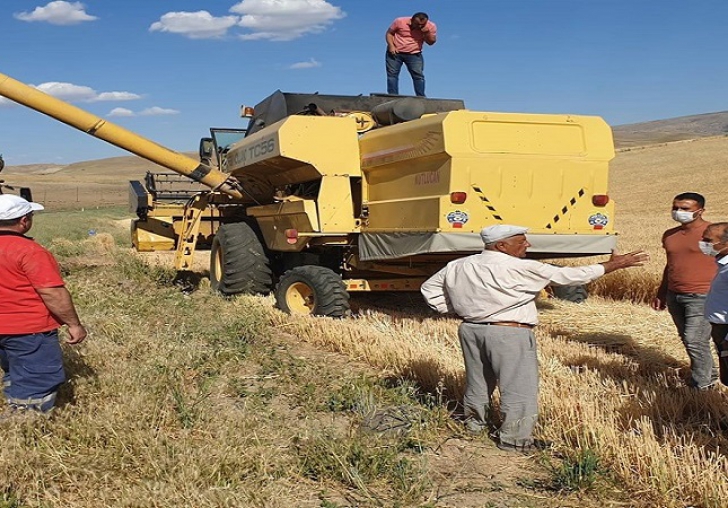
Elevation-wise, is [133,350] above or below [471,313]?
below

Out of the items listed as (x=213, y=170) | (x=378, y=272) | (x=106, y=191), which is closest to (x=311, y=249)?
(x=378, y=272)

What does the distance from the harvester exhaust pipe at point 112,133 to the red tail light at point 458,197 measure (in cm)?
394

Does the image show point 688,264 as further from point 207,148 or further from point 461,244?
point 207,148

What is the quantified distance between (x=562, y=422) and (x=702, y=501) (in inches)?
43.0

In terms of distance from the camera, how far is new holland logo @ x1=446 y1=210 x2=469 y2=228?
6.61 metres

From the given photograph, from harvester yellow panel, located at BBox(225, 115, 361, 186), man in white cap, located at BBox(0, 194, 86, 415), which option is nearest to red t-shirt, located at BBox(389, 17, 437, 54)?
harvester yellow panel, located at BBox(225, 115, 361, 186)

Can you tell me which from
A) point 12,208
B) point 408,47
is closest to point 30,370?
point 12,208

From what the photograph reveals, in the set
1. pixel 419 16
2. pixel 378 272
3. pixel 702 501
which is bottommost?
pixel 702 501

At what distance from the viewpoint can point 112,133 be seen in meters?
9.33

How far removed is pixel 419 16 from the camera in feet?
31.8

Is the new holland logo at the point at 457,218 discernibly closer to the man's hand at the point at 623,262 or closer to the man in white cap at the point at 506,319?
the man in white cap at the point at 506,319

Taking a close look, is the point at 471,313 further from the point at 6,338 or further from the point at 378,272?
the point at 378,272

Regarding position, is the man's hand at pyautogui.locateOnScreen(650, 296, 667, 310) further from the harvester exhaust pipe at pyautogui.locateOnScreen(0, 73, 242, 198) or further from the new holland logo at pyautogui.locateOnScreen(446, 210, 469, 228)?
the harvester exhaust pipe at pyautogui.locateOnScreen(0, 73, 242, 198)

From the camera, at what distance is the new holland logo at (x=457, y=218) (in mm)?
6605
